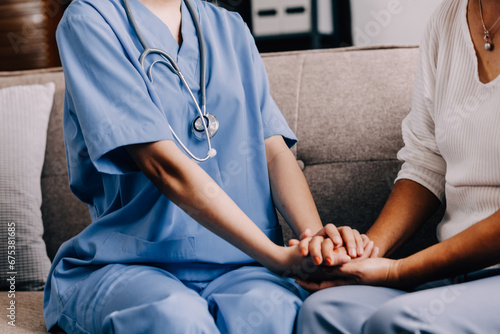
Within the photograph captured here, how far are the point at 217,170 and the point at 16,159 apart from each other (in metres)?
0.58

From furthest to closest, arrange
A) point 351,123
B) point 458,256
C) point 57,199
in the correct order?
1. point 57,199
2. point 351,123
3. point 458,256

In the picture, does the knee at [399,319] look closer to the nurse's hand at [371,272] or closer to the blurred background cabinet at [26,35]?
the nurse's hand at [371,272]

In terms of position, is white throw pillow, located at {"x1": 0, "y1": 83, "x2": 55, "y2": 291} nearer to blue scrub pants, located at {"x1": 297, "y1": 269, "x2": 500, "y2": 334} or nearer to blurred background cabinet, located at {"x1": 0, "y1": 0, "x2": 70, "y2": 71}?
blue scrub pants, located at {"x1": 297, "y1": 269, "x2": 500, "y2": 334}

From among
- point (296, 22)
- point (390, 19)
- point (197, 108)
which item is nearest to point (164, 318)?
point (197, 108)

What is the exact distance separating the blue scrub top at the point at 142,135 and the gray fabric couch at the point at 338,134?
0.24 m

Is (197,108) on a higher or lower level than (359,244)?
higher

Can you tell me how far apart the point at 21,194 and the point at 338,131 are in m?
0.73

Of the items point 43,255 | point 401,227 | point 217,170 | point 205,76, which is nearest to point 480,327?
point 401,227

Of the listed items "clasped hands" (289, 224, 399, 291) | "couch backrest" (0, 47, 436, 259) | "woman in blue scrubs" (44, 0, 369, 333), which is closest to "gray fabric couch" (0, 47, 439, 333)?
"couch backrest" (0, 47, 436, 259)

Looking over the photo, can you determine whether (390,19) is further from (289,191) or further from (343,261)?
(343,261)

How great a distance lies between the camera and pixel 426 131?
1.05 meters

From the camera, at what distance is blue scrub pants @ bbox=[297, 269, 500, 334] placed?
0.70 meters

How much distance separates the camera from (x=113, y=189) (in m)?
0.99

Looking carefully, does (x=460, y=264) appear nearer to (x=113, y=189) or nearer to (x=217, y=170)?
(x=217, y=170)
